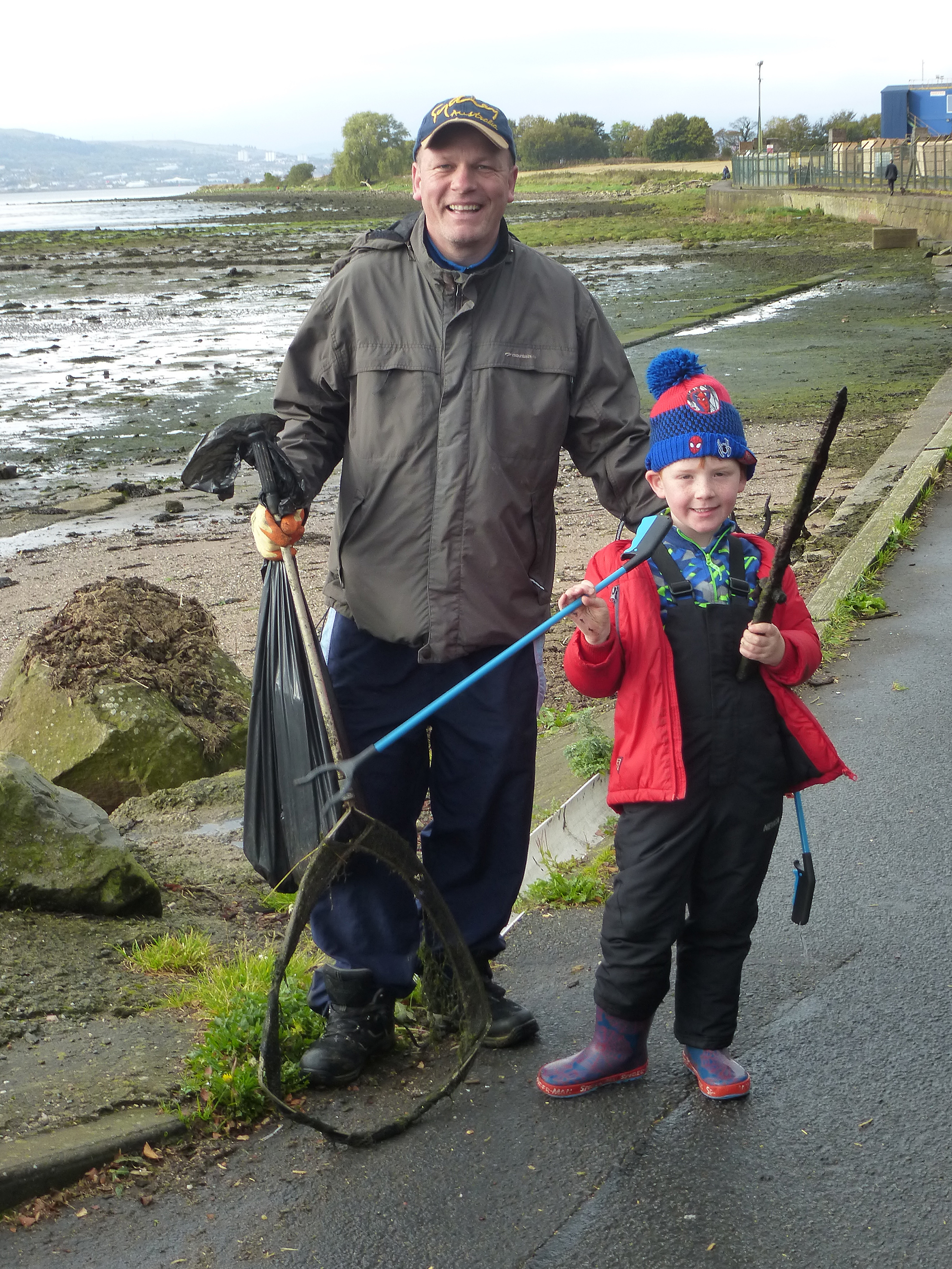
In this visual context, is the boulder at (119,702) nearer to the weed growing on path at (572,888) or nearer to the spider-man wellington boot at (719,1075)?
the weed growing on path at (572,888)

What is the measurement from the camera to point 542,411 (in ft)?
9.82

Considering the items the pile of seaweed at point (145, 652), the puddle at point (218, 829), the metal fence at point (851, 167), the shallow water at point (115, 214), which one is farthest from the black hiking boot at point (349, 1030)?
the shallow water at point (115, 214)

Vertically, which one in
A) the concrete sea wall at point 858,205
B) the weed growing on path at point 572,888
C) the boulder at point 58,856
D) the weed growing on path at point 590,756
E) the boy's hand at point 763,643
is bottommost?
the weed growing on path at point 572,888

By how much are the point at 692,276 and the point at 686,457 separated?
3162 centimetres

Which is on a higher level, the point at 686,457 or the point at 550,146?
the point at 550,146

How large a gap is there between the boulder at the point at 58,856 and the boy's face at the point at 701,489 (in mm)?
2078

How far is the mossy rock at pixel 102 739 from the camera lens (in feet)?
17.6

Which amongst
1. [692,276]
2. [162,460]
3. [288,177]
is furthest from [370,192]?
[162,460]

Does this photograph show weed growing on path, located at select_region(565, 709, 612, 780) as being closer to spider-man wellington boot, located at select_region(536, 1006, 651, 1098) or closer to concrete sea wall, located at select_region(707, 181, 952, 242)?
spider-man wellington boot, located at select_region(536, 1006, 651, 1098)

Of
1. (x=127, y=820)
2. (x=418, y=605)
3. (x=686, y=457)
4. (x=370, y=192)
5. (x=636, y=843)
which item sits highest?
(x=370, y=192)

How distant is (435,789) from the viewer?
3.17m

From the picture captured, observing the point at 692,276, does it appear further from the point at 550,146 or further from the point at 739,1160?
the point at 550,146

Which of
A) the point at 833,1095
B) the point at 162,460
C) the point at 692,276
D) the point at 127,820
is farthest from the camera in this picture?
the point at 692,276

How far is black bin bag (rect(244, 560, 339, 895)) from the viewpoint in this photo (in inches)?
115
